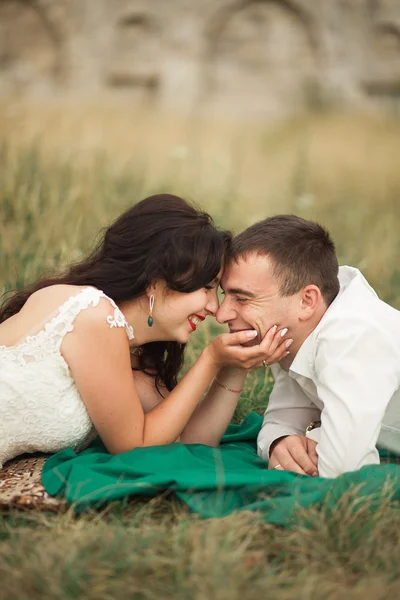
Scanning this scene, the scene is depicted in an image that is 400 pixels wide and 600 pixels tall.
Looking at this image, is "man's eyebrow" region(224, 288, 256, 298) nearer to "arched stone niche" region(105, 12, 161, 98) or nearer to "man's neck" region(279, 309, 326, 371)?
"man's neck" region(279, 309, 326, 371)

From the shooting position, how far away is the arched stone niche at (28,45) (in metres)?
17.0

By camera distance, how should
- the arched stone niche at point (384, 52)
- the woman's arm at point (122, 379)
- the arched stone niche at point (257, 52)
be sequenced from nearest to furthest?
1. the woman's arm at point (122, 379)
2. the arched stone niche at point (257, 52)
3. the arched stone niche at point (384, 52)

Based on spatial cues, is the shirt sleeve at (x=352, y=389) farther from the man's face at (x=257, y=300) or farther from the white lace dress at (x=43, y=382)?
the white lace dress at (x=43, y=382)

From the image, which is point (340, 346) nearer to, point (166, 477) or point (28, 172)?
point (166, 477)

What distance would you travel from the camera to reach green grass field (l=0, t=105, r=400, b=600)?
2555 millimetres

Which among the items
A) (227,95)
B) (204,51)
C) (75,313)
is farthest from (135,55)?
(75,313)

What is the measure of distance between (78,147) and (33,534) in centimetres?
626

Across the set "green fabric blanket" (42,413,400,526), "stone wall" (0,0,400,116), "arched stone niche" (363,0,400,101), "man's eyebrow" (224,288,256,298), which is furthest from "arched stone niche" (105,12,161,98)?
"green fabric blanket" (42,413,400,526)

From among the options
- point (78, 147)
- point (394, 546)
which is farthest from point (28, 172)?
point (394, 546)

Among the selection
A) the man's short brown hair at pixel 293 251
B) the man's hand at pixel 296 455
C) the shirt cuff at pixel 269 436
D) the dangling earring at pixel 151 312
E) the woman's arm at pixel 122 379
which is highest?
the man's short brown hair at pixel 293 251

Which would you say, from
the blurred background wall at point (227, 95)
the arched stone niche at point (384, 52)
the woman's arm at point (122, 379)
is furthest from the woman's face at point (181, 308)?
the arched stone niche at point (384, 52)

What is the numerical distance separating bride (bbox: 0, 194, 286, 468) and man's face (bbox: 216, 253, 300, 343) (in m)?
0.08

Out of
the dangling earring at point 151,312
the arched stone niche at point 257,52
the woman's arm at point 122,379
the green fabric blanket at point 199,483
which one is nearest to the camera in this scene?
the green fabric blanket at point 199,483

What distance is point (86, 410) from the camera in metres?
3.52
